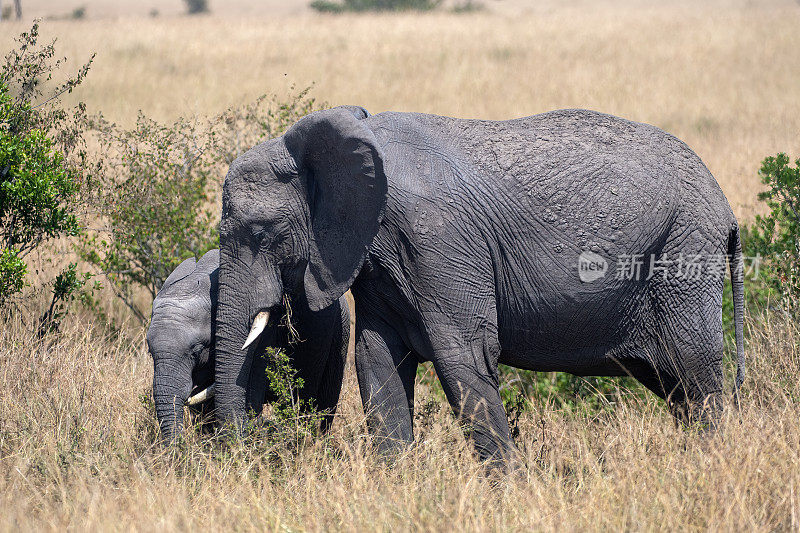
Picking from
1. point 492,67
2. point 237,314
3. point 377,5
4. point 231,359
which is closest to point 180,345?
point 231,359

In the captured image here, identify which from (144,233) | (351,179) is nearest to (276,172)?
(351,179)

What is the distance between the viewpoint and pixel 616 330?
4.71m

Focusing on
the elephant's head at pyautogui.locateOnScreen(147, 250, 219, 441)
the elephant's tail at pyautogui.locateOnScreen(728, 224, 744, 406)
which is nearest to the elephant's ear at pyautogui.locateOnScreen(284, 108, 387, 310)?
the elephant's head at pyautogui.locateOnScreen(147, 250, 219, 441)

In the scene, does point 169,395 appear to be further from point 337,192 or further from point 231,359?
point 337,192

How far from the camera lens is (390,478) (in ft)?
14.2

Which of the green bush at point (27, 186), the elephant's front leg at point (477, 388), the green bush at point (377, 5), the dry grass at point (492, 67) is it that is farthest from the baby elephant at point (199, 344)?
the green bush at point (377, 5)

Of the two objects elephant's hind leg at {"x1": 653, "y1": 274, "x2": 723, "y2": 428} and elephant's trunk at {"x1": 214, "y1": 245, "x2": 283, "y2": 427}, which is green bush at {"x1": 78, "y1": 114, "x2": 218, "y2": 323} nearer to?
elephant's trunk at {"x1": 214, "y1": 245, "x2": 283, "y2": 427}

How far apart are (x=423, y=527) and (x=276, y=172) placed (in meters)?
1.82

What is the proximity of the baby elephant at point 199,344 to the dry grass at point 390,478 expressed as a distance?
0.30m

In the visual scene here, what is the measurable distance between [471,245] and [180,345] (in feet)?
5.51

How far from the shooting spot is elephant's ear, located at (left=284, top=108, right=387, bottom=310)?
13.7 feet

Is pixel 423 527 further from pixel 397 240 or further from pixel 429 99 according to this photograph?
pixel 429 99

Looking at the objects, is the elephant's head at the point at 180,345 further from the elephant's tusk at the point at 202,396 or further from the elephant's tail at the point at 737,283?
the elephant's tail at the point at 737,283

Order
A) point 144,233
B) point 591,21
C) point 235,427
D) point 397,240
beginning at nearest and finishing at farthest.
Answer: point 397,240 → point 235,427 → point 144,233 → point 591,21
